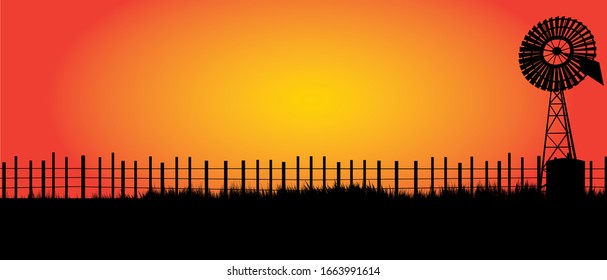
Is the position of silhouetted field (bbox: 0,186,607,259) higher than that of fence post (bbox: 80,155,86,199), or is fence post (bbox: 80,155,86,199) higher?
fence post (bbox: 80,155,86,199)

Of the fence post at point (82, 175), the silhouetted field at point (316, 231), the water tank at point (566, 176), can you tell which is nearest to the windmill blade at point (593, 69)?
the water tank at point (566, 176)

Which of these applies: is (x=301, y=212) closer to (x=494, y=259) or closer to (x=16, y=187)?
(x=494, y=259)

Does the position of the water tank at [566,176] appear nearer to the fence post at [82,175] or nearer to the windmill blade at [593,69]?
the windmill blade at [593,69]

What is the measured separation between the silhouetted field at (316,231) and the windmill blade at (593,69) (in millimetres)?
11868

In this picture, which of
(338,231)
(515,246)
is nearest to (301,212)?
(338,231)

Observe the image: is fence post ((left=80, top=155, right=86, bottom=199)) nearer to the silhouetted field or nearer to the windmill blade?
the silhouetted field

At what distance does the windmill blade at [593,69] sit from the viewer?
3350 centimetres

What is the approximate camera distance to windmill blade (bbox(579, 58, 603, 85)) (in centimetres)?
3350

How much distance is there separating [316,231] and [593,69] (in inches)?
756

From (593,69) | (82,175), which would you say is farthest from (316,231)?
(82,175)

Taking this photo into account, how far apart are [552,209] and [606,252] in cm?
428

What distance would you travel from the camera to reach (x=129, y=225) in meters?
19.0

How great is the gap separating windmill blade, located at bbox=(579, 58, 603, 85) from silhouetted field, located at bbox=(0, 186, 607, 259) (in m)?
11.9

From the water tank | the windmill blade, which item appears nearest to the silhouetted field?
the water tank
